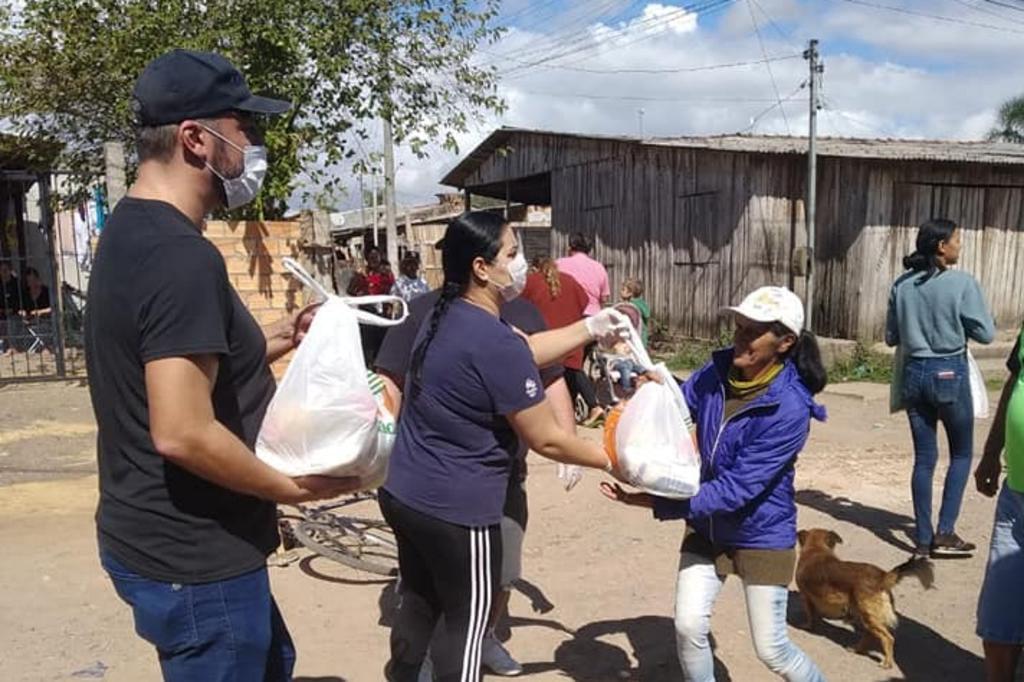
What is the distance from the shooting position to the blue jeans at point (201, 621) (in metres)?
1.84

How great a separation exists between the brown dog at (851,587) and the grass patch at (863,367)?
7211 millimetres

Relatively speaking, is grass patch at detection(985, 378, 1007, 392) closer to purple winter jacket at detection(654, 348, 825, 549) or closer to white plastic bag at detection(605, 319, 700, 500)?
purple winter jacket at detection(654, 348, 825, 549)

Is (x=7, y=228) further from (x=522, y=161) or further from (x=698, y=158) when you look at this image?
(x=698, y=158)

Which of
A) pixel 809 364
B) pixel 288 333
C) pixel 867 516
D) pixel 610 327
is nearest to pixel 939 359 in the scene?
pixel 867 516

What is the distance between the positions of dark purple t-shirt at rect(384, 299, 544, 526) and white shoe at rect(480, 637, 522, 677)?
125 cm

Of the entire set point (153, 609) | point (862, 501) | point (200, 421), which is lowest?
point (862, 501)

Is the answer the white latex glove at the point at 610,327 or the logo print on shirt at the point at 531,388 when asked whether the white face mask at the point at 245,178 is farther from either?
the white latex glove at the point at 610,327

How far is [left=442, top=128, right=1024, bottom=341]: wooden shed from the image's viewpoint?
11891 millimetres

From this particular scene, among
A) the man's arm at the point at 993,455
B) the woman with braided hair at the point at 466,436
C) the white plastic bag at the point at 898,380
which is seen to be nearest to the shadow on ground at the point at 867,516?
the white plastic bag at the point at 898,380

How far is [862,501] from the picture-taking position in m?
6.20

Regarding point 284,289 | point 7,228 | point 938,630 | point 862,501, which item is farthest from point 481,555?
point 7,228

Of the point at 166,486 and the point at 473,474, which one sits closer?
the point at 166,486

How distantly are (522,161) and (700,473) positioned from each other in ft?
49.1

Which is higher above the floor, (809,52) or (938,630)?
(809,52)
